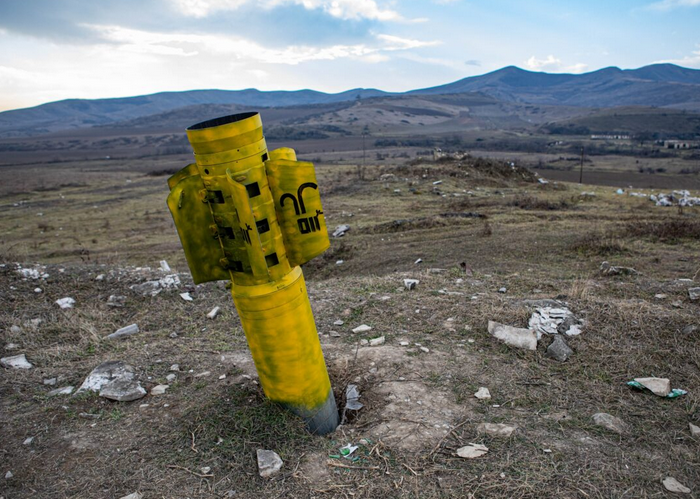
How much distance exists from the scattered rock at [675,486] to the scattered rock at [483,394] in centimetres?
102

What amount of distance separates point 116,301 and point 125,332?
3.63 feet

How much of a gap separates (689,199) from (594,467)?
15.3 m

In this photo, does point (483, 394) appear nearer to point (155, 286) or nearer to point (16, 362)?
point (16, 362)

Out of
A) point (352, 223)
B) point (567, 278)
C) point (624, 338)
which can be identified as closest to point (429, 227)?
point (352, 223)

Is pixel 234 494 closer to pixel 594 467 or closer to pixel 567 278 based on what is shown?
pixel 594 467

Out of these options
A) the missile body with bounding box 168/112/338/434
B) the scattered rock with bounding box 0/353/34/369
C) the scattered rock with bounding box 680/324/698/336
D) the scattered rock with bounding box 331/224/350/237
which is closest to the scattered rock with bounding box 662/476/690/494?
the scattered rock with bounding box 680/324/698/336

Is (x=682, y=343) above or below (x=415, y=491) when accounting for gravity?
below

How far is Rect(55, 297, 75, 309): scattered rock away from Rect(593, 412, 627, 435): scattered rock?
17.9ft

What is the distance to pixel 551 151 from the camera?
5047 centimetres

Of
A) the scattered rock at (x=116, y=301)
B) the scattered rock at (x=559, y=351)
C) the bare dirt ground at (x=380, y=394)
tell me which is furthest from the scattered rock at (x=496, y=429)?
the scattered rock at (x=116, y=301)

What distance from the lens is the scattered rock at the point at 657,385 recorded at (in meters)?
2.90

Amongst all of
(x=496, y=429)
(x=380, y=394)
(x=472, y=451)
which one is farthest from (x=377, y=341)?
(x=472, y=451)

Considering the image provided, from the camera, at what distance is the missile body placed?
2.32 m

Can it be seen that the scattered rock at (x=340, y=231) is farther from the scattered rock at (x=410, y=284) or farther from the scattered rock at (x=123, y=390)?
the scattered rock at (x=123, y=390)
